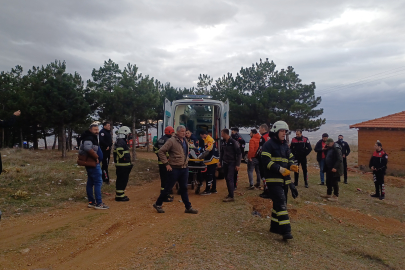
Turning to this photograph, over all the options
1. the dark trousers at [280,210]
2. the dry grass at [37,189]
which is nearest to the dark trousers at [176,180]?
the dark trousers at [280,210]

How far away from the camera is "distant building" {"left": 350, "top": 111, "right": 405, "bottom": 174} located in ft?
56.4

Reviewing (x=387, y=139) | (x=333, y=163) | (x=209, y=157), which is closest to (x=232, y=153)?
(x=209, y=157)

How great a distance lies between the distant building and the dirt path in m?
14.8

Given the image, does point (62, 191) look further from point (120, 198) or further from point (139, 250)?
point (139, 250)

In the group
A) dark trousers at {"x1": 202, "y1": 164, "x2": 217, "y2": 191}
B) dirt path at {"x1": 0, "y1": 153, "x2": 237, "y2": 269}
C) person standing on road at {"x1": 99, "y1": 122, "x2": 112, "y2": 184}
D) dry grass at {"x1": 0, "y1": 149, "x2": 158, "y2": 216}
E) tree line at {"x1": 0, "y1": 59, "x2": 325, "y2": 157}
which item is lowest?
dirt path at {"x1": 0, "y1": 153, "x2": 237, "y2": 269}

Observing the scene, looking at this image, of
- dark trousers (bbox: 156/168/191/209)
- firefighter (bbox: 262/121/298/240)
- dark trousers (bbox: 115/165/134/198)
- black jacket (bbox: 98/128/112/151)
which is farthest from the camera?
black jacket (bbox: 98/128/112/151)

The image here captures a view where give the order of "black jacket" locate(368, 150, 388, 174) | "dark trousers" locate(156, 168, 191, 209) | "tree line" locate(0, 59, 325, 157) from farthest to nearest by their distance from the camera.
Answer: "tree line" locate(0, 59, 325, 157)
"black jacket" locate(368, 150, 388, 174)
"dark trousers" locate(156, 168, 191, 209)

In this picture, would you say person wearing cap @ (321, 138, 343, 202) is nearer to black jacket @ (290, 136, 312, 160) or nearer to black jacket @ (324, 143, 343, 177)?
black jacket @ (324, 143, 343, 177)

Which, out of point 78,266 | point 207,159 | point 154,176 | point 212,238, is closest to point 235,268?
point 212,238

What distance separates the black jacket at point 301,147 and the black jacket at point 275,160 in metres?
4.69

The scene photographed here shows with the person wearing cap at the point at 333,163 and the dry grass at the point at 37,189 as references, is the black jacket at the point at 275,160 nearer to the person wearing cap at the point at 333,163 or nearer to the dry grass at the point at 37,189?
the person wearing cap at the point at 333,163

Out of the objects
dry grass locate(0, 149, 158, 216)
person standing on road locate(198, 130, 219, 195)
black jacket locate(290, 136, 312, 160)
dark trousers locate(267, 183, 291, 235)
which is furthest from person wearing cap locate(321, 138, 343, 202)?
dry grass locate(0, 149, 158, 216)

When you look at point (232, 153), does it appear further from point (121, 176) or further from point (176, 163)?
point (121, 176)

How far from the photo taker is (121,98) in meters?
16.4
